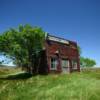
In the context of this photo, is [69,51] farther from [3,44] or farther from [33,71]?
[3,44]

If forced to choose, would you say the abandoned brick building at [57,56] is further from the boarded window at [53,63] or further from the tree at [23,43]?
the tree at [23,43]

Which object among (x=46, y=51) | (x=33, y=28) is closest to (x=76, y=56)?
(x=46, y=51)

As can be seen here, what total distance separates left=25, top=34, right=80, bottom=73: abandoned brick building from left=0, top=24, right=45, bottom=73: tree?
4.86ft

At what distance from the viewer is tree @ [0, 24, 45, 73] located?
102 ft

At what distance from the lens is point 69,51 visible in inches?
1388

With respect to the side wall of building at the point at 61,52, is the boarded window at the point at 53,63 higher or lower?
lower

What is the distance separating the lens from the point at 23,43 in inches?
1227

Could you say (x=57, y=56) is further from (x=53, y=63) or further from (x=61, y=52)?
(x=53, y=63)

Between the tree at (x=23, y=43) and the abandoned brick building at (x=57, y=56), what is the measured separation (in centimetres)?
148

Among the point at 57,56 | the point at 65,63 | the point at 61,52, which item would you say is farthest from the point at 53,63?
the point at 65,63

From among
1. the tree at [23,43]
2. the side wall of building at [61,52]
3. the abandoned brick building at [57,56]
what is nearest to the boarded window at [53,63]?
the abandoned brick building at [57,56]

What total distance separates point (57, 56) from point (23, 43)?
253 inches

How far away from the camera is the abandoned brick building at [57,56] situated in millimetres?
30922

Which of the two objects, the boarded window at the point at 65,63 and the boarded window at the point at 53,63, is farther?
the boarded window at the point at 65,63
